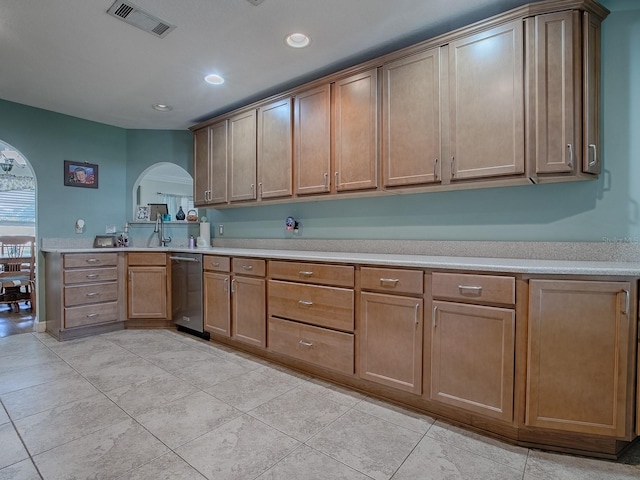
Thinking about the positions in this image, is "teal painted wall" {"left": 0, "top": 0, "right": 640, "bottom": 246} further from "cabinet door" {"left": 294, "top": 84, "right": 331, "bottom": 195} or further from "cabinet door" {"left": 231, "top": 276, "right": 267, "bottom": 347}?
"cabinet door" {"left": 231, "top": 276, "right": 267, "bottom": 347}

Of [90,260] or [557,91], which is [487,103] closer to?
[557,91]

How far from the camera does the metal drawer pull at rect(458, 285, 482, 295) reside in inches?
74.3

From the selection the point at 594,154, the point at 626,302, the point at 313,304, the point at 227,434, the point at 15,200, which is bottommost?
the point at 227,434

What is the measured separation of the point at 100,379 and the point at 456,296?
102 inches

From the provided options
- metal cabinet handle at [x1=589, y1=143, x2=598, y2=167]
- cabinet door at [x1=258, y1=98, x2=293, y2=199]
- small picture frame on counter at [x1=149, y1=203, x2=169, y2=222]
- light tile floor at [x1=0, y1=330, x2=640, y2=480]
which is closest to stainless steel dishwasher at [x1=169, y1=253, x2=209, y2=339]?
light tile floor at [x1=0, y1=330, x2=640, y2=480]

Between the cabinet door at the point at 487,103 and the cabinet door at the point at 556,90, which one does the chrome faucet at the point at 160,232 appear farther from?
the cabinet door at the point at 556,90

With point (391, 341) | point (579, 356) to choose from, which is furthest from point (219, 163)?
point (579, 356)

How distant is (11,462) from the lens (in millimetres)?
1648

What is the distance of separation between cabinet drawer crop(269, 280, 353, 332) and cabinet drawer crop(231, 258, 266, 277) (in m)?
0.16

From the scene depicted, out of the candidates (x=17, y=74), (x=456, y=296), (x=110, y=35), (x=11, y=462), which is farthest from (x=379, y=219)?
(x=17, y=74)

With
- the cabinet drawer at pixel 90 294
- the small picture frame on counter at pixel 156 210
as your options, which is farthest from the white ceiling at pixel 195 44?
the cabinet drawer at pixel 90 294

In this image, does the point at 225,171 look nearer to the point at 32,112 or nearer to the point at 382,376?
the point at 32,112

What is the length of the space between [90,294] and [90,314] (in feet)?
0.70

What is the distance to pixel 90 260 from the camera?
3.70 meters
